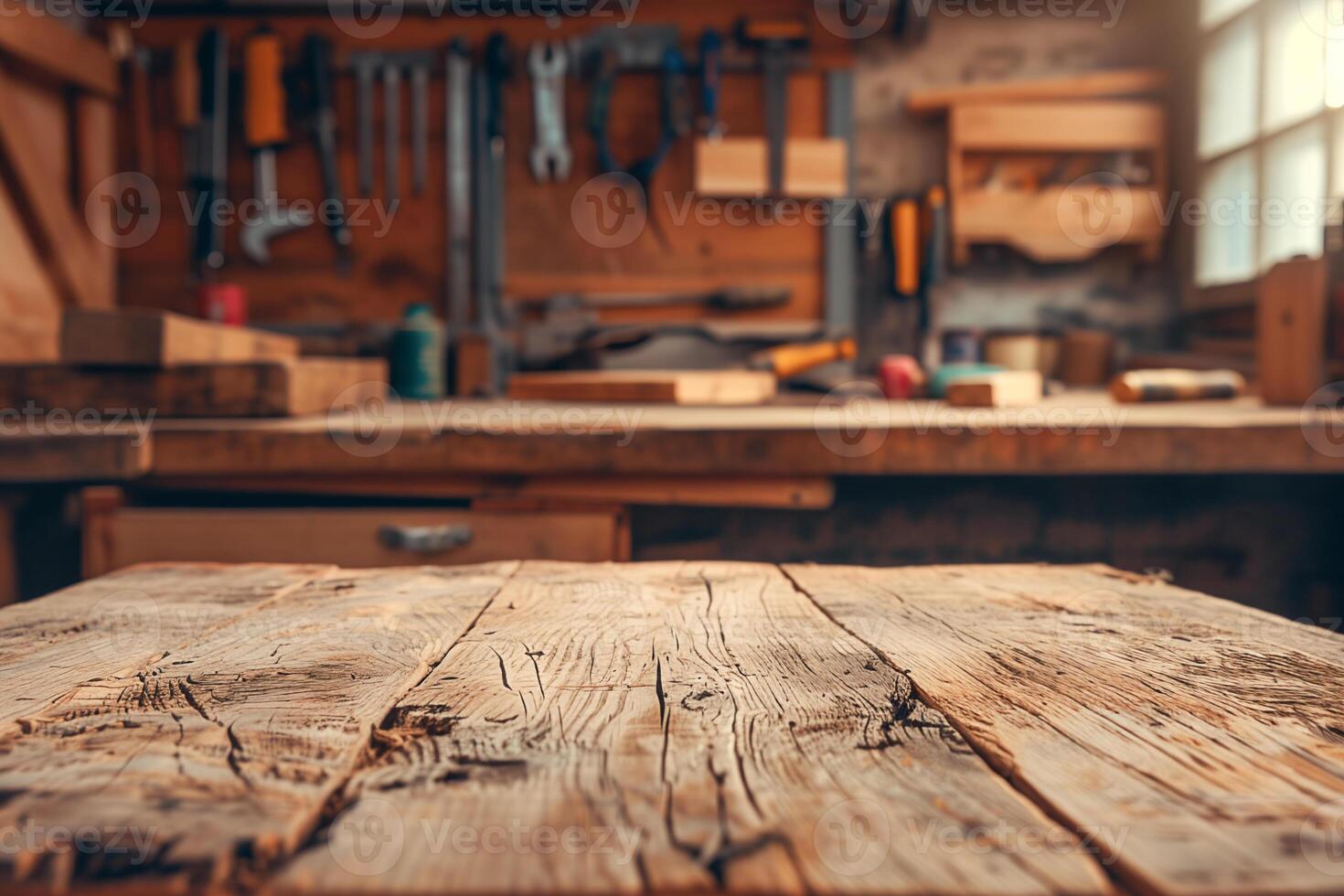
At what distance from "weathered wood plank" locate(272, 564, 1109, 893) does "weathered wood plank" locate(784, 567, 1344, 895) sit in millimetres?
34

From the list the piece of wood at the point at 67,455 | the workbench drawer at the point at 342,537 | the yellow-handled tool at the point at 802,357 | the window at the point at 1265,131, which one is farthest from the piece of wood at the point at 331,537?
the window at the point at 1265,131

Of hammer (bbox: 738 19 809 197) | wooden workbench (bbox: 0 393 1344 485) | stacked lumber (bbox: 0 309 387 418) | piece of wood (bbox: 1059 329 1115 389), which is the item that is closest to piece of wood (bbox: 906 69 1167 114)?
hammer (bbox: 738 19 809 197)

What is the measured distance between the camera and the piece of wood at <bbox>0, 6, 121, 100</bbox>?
115 inches

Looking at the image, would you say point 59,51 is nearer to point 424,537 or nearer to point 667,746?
point 424,537

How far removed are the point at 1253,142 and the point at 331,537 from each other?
3.11m

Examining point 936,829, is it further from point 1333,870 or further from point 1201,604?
point 1201,604

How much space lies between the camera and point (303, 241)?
3527 mm

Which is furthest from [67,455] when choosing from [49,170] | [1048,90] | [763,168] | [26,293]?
[1048,90]

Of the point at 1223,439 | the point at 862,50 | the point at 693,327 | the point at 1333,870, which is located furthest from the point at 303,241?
the point at 1333,870

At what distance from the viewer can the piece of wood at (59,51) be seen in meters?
2.91

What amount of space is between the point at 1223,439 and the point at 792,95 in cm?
240

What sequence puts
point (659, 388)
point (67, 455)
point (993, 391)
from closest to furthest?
point (67, 455) → point (993, 391) → point (659, 388)

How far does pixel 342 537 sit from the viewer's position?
5.48 feet

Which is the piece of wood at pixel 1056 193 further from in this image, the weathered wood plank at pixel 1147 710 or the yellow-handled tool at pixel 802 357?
the weathered wood plank at pixel 1147 710
